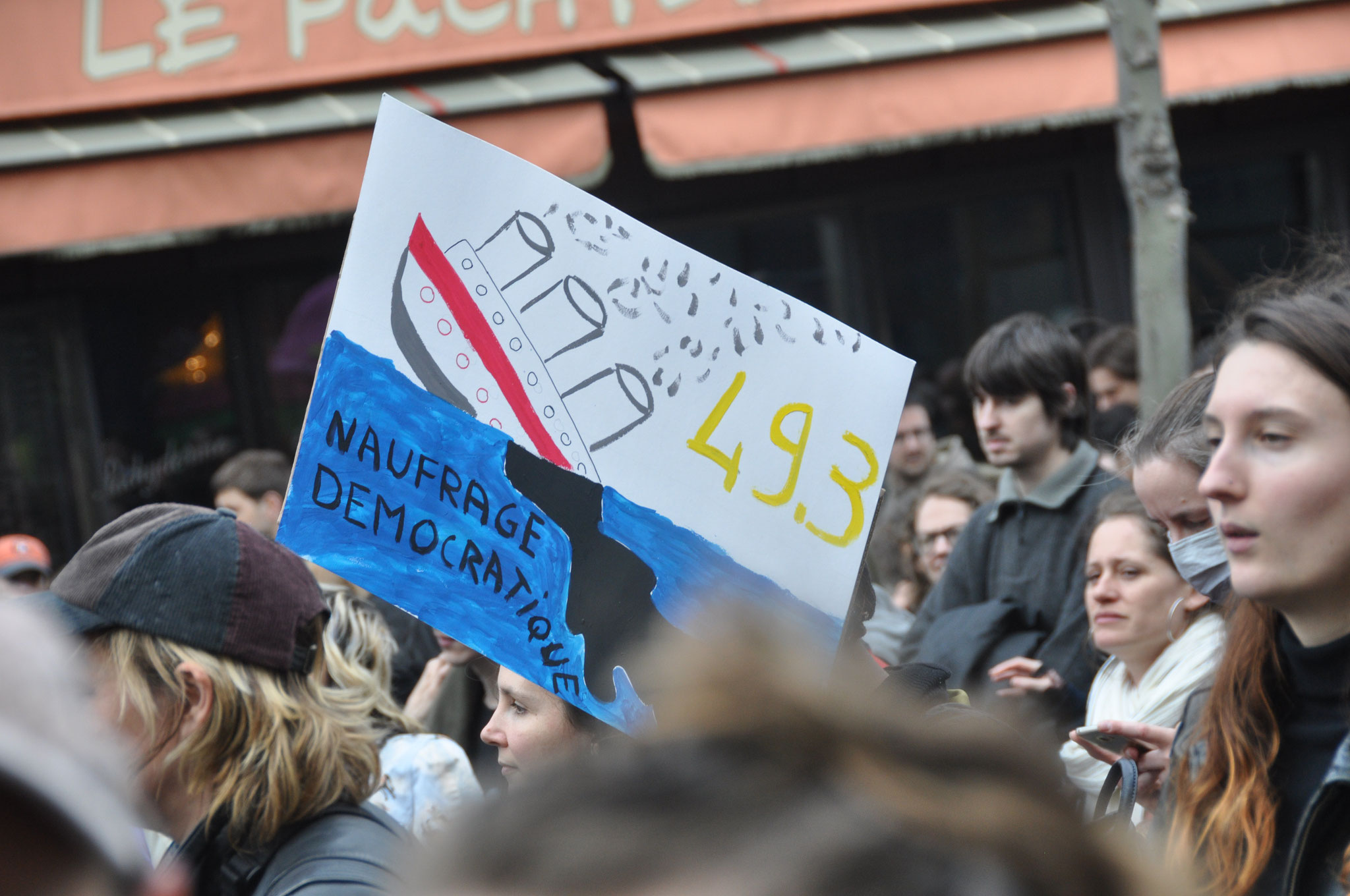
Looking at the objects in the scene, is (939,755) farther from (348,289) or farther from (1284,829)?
(348,289)

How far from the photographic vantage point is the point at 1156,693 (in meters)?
2.45

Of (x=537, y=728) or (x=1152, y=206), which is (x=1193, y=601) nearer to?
(x=537, y=728)

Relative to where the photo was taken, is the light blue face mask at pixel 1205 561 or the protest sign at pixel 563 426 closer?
the protest sign at pixel 563 426

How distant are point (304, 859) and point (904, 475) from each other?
349cm

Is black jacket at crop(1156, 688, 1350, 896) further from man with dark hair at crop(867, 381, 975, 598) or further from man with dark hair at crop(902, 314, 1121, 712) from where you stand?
man with dark hair at crop(867, 381, 975, 598)

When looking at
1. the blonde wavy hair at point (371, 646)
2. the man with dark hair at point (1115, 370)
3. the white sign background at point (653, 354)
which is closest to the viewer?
the white sign background at point (653, 354)

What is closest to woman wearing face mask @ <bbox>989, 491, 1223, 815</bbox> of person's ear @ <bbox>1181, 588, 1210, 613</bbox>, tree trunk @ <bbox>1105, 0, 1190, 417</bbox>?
person's ear @ <bbox>1181, 588, 1210, 613</bbox>

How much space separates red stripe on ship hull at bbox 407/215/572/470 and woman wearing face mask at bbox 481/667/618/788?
1.37 ft

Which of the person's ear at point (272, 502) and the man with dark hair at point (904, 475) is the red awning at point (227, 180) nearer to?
the person's ear at point (272, 502)

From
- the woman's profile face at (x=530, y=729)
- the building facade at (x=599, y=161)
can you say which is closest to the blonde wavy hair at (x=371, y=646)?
the woman's profile face at (x=530, y=729)

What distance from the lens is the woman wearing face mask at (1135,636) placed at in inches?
96.2

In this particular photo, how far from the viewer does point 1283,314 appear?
5.40ft

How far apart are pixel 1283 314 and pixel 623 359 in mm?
932

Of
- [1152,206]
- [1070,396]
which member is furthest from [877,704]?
[1152,206]
